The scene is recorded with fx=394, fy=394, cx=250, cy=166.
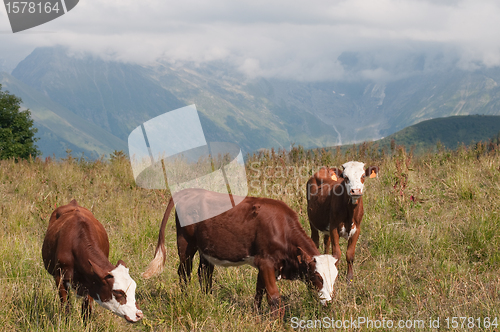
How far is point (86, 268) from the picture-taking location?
4320mm

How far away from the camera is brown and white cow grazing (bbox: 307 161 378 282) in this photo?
6.36 metres

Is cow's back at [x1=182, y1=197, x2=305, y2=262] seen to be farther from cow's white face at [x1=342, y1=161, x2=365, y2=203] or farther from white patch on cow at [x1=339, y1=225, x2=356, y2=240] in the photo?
white patch on cow at [x1=339, y1=225, x2=356, y2=240]

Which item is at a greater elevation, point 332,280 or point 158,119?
point 158,119

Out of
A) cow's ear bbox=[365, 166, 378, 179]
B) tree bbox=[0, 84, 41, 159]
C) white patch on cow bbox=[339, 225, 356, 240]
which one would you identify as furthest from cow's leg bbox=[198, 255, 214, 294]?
tree bbox=[0, 84, 41, 159]

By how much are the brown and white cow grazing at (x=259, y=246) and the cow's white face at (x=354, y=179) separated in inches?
62.8

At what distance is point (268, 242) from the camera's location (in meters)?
4.82

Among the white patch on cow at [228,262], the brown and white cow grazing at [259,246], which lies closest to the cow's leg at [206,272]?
the brown and white cow grazing at [259,246]

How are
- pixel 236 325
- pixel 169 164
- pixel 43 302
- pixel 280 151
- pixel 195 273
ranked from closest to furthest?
pixel 236 325, pixel 43 302, pixel 195 273, pixel 169 164, pixel 280 151

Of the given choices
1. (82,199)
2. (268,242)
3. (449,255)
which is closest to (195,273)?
(268,242)

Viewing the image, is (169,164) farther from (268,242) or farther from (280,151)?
(268,242)

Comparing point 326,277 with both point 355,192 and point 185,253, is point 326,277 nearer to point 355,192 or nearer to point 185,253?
point 185,253

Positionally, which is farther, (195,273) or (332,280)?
(195,273)

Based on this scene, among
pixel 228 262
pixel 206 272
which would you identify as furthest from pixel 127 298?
pixel 206 272

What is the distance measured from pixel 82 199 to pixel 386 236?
7.35 meters
